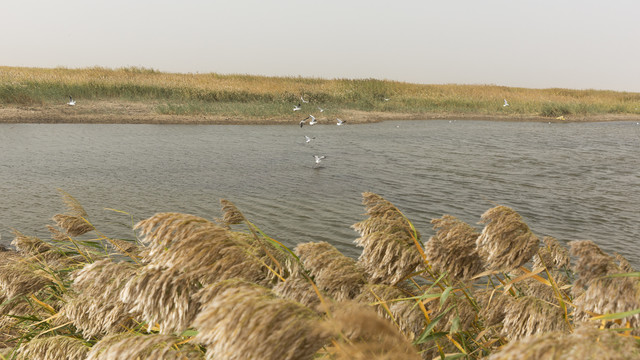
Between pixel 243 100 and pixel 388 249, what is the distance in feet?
120

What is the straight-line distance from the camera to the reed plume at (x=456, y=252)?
2.67 meters

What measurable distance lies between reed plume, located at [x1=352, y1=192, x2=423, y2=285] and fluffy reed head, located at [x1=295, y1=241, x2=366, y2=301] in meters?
0.09

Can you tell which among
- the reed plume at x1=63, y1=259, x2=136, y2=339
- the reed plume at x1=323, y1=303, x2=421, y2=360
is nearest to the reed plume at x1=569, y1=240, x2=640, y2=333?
the reed plume at x1=323, y1=303, x2=421, y2=360

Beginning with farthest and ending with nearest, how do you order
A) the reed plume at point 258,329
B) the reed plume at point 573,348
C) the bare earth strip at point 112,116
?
the bare earth strip at point 112,116
the reed plume at point 258,329
the reed plume at point 573,348

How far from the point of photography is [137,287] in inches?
65.2

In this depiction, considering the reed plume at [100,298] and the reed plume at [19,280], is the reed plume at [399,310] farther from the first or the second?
the reed plume at [19,280]

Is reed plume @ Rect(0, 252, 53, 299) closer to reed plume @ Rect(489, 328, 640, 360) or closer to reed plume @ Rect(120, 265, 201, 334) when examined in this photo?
reed plume @ Rect(120, 265, 201, 334)

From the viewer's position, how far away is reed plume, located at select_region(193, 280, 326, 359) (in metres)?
1.20

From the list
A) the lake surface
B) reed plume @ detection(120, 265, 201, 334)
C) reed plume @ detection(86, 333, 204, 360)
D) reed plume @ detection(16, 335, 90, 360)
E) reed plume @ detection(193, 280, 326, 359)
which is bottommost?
the lake surface

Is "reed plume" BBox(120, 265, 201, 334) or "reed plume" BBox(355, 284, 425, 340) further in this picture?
"reed plume" BBox(355, 284, 425, 340)

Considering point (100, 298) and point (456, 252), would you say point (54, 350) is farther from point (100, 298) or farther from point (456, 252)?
point (456, 252)

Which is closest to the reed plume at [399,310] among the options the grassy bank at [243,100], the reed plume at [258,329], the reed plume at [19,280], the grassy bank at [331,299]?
the grassy bank at [331,299]

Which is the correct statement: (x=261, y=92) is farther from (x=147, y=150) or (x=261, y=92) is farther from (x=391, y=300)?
(x=391, y=300)

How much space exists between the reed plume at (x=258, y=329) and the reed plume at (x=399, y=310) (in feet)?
4.14
